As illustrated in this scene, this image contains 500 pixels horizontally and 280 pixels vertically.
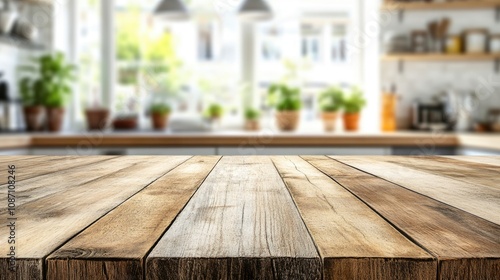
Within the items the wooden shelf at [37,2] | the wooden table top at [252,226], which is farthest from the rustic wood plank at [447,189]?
the wooden shelf at [37,2]

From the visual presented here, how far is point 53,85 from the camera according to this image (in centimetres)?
→ 402

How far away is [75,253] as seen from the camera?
514mm

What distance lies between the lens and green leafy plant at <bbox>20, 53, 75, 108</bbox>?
3.99m

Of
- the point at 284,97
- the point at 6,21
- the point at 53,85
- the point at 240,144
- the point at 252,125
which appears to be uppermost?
the point at 6,21

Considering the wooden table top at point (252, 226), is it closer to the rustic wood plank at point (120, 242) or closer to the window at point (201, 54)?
the rustic wood plank at point (120, 242)

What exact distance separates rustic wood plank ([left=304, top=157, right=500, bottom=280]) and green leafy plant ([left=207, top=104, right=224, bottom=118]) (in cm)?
332

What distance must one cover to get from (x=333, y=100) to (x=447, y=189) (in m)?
3.32

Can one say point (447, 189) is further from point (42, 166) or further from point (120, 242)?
point (42, 166)

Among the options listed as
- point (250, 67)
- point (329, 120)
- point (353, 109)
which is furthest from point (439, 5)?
point (250, 67)

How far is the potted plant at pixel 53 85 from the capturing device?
157 inches

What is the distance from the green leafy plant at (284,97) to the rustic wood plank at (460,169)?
251 centimetres

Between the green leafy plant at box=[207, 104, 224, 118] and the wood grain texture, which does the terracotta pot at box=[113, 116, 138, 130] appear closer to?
the green leafy plant at box=[207, 104, 224, 118]

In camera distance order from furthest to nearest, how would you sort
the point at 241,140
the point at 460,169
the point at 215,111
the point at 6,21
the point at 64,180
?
the point at 215,111 → the point at 6,21 → the point at 241,140 → the point at 460,169 → the point at 64,180

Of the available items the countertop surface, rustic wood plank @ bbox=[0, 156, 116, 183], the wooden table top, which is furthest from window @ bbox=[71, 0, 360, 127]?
the wooden table top
